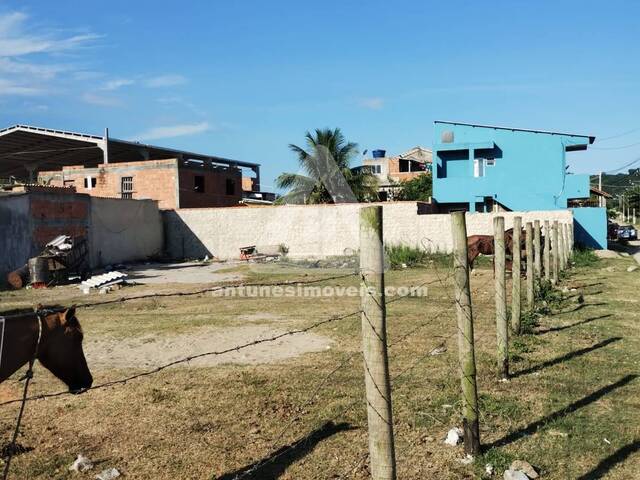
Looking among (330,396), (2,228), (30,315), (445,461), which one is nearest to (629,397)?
(445,461)

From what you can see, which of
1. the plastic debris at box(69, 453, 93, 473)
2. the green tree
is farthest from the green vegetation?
the plastic debris at box(69, 453, 93, 473)

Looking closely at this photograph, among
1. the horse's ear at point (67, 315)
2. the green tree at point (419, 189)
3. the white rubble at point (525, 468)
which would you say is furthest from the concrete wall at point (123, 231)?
the white rubble at point (525, 468)

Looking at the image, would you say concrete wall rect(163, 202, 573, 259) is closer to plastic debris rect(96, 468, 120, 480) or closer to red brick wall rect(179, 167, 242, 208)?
red brick wall rect(179, 167, 242, 208)

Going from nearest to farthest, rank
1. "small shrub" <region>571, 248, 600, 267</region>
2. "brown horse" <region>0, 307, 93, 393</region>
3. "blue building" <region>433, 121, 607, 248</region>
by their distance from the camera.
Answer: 1. "brown horse" <region>0, 307, 93, 393</region>
2. "small shrub" <region>571, 248, 600, 267</region>
3. "blue building" <region>433, 121, 607, 248</region>

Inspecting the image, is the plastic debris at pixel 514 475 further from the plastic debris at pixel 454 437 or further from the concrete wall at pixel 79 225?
the concrete wall at pixel 79 225

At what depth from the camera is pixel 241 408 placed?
5230mm

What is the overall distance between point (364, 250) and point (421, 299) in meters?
9.67

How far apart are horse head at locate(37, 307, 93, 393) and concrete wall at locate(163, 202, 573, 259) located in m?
20.6

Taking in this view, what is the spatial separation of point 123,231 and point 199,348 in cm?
1882

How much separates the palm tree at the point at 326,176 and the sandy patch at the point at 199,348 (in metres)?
22.4

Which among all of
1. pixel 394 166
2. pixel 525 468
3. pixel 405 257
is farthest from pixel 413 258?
pixel 394 166

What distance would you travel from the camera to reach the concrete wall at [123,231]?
23.3 meters

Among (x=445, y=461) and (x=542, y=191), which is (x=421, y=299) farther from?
(x=542, y=191)

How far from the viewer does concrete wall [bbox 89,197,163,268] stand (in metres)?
23.3
